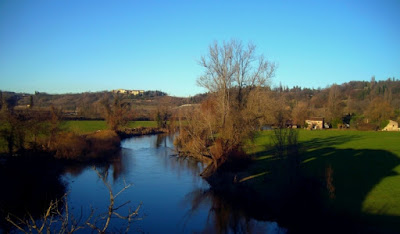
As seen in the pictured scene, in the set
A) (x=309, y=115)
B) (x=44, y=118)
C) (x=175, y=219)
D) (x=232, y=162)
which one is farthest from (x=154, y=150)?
(x=309, y=115)

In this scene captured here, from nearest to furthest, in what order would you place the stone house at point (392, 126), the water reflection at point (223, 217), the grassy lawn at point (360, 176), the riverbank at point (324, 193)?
the riverbank at point (324, 193) < the water reflection at point (223, 217) < the grassy lawn at point (360, 176) < the stone house at point (392, 126)

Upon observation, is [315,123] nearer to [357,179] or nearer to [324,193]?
[357,179]

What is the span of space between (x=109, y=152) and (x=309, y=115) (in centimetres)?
5188

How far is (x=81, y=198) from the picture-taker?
1700cm

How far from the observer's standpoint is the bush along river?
13461 millimetres

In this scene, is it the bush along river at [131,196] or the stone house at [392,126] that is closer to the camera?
the bush along river at [131,196]

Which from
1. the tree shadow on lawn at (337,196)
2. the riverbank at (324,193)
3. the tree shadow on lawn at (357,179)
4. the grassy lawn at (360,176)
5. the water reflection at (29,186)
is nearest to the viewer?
the tree shadow on lawn at (337,196)

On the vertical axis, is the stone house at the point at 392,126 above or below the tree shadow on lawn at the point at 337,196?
above

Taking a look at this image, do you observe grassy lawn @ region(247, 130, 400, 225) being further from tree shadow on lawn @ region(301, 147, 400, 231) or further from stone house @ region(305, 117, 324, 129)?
stone house @ region(305, 117, 324, 129)

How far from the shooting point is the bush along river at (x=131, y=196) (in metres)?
13.5

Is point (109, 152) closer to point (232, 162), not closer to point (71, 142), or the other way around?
point (71, 142)

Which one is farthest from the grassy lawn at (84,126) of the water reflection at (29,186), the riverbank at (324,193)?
the riverbank at (324,193)

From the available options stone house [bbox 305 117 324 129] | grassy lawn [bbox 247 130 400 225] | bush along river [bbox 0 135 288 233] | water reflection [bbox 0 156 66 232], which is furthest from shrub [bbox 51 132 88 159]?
stone house [bbox 305 117 324 129]

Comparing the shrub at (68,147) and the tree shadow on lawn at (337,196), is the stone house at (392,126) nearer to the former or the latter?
the tree shadow on lawn at (337,196)
